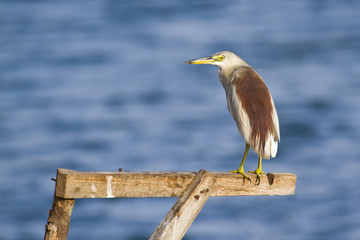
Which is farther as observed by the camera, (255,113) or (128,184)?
(255,113)

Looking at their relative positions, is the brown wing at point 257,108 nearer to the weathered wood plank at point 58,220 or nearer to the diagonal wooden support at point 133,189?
the diagonal wooden support at point 133,189

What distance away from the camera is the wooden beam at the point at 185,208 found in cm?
387

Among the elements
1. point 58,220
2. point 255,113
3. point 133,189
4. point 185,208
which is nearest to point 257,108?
point 255,113

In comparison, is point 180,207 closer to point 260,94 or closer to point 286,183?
point 286,183

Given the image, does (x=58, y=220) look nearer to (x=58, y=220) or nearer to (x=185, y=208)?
(x=58, y=220)

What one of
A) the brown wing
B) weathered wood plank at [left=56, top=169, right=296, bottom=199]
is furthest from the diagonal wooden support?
the brown wing

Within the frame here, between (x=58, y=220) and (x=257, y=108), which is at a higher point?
(x=257, y=108)

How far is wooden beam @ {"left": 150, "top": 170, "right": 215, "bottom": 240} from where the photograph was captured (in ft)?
12.7

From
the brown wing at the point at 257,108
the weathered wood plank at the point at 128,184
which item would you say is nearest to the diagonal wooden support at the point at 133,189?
the weathered wood plank at the point at 128,184

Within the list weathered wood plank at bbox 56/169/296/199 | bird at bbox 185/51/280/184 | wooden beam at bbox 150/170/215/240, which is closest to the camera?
weathered wood plank at bbox 56/169/296/199

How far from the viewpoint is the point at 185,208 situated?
3.92 metres

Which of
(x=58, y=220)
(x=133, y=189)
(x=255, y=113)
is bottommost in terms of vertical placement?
(x=58, y=220)

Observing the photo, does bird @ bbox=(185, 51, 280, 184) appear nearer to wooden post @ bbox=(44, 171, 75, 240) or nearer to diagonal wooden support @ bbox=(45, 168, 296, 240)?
diagonal wooden support @ bbox=(45, 168, 296, 240)

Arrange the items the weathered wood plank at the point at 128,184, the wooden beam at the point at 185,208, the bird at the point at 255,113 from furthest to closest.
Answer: the bird at the point at 255,113
the wooden beam at the point at 185,208
the weathered wood plank at the point at 128,184
